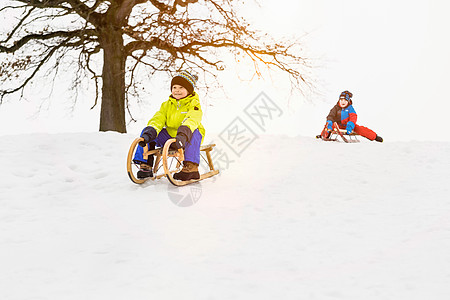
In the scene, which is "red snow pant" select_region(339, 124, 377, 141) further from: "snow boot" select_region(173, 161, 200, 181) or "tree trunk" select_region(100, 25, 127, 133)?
"snow boot" select_region(173, 161, 200, 181)

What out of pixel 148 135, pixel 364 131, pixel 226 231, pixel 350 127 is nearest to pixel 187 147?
pixel 148 135

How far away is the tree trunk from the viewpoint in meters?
11.4

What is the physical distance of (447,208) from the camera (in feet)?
17.7

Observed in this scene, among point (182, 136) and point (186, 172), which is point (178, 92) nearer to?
point (182, 136)

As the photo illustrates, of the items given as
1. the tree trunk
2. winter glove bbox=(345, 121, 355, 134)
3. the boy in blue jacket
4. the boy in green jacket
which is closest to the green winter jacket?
the boy in green jacket

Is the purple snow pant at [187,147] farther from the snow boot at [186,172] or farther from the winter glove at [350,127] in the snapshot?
the winter glove at [350,127]

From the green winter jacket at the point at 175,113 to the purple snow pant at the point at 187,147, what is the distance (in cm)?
11

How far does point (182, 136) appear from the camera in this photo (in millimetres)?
5848

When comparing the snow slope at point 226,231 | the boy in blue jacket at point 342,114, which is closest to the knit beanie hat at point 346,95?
the boy in blue jacket at point 342,114

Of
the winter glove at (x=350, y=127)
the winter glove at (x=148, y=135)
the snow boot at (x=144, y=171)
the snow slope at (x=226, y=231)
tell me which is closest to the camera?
the snow slope at (x=226, y=231)

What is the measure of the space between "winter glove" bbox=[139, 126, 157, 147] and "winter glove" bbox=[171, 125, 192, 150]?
1.44 feet

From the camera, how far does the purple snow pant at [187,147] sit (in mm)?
6121

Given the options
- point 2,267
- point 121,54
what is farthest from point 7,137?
point 2,267

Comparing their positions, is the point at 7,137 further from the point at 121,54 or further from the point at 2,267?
the point at 2,267
